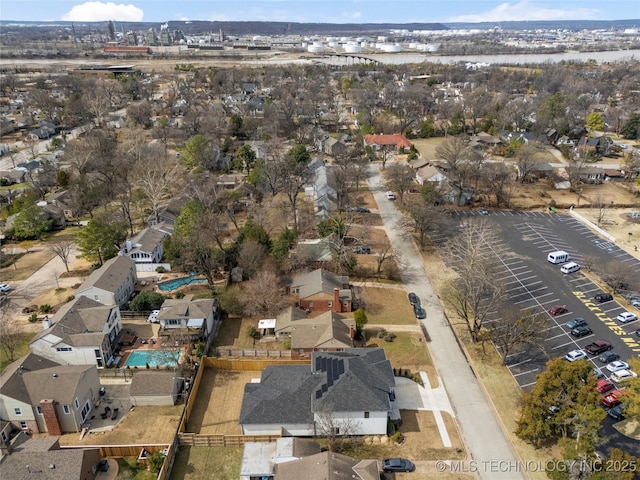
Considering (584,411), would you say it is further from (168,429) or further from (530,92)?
(530,92)

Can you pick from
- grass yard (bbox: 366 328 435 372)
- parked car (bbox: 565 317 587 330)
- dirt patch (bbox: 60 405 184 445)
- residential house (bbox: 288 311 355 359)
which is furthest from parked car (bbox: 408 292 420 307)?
dirt patch (bbox: 60 405 184 445)

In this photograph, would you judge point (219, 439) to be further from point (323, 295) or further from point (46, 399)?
point (323, 295)

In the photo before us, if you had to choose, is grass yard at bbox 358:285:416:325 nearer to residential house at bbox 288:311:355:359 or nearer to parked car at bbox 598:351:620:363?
residential house at bbox 288:311:355:359

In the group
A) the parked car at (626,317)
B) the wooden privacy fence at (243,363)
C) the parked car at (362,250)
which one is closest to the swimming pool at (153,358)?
the wooden privacy fence at (243,363)

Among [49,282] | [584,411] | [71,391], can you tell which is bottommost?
[49,282]

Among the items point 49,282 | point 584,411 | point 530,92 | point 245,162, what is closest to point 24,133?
point 245,162
